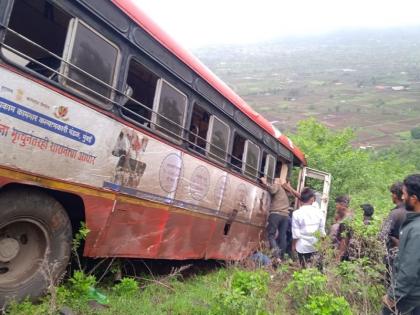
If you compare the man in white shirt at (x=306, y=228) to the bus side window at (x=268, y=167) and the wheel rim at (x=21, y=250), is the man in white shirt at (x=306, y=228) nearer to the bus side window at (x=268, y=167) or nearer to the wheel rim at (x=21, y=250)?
the bus side window at (x=268, y=167)

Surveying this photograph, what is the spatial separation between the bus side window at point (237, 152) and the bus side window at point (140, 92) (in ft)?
6.50

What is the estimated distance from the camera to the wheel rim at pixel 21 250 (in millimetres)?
3547

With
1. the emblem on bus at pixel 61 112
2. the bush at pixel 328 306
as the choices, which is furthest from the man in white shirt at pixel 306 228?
the emblem on bus at pixel 61 112

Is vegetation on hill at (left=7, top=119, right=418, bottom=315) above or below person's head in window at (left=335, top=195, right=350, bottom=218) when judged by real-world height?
below

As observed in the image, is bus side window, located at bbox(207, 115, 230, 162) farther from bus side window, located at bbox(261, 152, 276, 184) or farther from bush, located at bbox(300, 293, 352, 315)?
bush, located at bbox(300, 293, 352, 315)

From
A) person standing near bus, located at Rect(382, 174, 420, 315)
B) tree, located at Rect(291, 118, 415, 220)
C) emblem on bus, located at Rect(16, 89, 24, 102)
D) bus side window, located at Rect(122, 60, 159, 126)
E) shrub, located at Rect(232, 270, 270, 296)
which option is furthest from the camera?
tree, located at Rect(291, 118, 415, 220)

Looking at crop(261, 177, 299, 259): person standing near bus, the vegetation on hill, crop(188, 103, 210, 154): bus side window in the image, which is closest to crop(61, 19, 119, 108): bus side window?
the vegetation on hill

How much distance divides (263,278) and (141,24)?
10.3 ft

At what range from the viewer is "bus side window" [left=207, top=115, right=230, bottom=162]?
6.27 meters

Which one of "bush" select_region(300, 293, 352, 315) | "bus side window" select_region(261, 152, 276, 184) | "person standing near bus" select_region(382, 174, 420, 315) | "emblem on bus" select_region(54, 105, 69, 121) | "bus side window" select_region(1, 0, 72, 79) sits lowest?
"bush" select_region(300, 293, 352, 315)

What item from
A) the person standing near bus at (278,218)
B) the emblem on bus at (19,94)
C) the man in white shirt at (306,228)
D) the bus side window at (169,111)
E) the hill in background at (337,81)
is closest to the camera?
the emblem on bus at (19,94)

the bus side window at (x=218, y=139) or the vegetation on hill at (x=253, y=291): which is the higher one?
the bus side window at (x=218, y=139)

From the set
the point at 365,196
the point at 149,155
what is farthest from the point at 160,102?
the point at 365,196

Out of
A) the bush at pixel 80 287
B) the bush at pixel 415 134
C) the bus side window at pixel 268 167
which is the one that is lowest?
the bush at pixel 80 287
